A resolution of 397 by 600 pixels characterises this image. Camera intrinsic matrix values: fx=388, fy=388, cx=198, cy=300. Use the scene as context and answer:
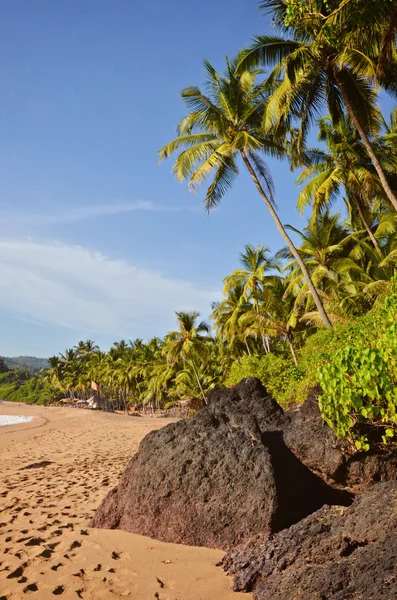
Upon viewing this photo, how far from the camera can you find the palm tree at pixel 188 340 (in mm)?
28047

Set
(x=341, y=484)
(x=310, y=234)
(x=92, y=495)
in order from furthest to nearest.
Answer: (x=310, y=234) → (x=92, y=495) → (x=341, y=484)

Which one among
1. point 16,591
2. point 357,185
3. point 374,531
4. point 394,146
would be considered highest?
point 394,146

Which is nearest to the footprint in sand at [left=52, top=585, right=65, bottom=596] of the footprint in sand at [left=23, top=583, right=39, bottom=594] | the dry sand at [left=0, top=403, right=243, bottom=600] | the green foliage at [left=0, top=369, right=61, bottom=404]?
the dry sand at [left=0, top=403, right=243, bottom=600]

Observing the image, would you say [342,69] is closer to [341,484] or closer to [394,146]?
[394,146]

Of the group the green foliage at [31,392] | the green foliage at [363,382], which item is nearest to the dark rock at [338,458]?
the green foliage at [363,382]

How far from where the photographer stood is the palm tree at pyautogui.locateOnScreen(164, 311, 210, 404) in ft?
92.0

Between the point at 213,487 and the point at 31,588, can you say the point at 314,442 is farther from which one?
the point at 31,588

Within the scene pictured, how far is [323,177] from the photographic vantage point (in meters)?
18.3

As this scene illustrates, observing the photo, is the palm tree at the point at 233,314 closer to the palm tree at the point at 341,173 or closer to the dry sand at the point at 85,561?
the palm tree at the point at 341,173

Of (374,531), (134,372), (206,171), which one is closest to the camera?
(374,531)

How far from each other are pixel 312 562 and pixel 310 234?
68.2 feet

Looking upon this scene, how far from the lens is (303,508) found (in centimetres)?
483

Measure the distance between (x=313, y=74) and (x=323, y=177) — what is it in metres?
5.51

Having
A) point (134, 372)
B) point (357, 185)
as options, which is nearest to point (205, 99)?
point (357, 185)
